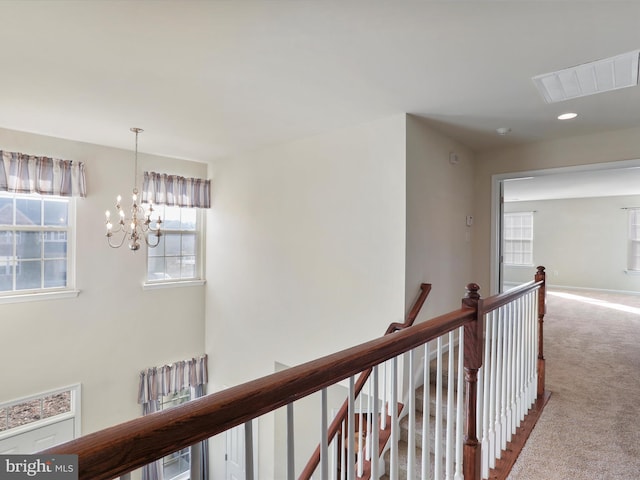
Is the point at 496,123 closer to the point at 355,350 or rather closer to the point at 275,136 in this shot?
the point at 275,136

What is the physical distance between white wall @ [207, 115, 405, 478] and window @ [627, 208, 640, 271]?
25.7ft

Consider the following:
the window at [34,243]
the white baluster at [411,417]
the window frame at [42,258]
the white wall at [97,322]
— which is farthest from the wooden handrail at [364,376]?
the window at [34,243]

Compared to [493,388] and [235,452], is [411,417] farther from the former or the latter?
[235,452]

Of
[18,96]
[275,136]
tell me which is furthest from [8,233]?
[275,136]

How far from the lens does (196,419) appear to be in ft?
2.22

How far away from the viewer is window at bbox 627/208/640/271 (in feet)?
25.5

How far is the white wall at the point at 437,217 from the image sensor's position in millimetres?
3139

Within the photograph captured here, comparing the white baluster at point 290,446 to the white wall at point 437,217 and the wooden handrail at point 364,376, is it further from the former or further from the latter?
the white wall at point 437,217

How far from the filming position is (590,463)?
79.9 inches

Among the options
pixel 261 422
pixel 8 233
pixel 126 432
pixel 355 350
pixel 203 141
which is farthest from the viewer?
pixel 261 422

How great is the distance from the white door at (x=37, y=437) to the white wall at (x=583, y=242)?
9.77m

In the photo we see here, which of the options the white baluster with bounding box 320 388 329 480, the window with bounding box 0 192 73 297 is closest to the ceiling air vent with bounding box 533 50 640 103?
the white baluster with bounding box 320 388 329 480

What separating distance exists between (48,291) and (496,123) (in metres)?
4.96

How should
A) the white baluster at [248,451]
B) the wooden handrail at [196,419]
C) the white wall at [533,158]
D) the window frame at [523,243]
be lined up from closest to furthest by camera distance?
1. the wooden handrail at [196,419]
2. the white baluster at [248,451]
3. the white wall at [533,158]
4. the window frame at [523,243]
